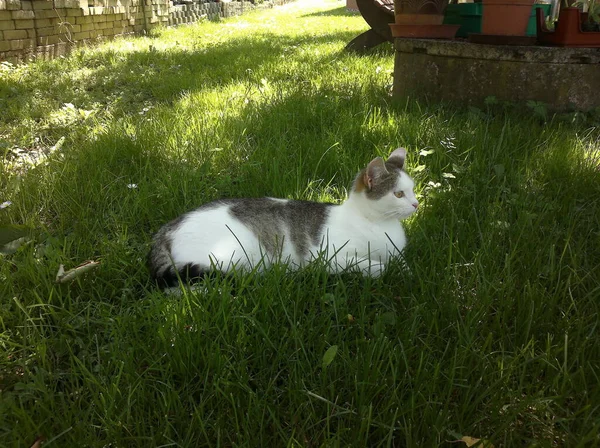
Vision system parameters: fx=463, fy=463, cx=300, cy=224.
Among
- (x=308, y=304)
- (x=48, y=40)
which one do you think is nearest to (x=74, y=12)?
(x=48, y=40)

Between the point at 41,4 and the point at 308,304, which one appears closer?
the point at 308,304

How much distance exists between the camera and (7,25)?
553cm

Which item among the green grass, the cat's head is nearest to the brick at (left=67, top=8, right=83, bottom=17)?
the green grass

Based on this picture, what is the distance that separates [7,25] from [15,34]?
156 millimetres

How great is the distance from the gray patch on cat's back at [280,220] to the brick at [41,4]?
5.79 meters

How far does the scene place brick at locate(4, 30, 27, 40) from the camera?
5.52 metres

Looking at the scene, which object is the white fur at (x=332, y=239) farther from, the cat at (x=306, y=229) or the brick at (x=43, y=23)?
the brick at (x=43, y=23)

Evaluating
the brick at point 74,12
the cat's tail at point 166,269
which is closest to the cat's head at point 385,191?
the cat's tail at point 166,269

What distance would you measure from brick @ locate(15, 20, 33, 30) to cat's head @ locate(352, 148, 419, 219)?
18.8 feet

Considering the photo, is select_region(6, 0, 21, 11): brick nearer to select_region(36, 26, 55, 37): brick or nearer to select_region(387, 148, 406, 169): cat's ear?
select_region(36, 26, 55, 37): brick

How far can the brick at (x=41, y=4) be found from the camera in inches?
237

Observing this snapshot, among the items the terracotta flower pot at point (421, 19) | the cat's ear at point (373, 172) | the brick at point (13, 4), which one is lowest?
the cat's ear at point (373, 172)

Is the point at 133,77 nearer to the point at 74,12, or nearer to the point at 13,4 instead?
the point at 13,4

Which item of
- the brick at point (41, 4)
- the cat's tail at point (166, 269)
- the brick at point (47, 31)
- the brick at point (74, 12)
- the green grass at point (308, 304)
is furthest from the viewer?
the brick at point (74, 12)
